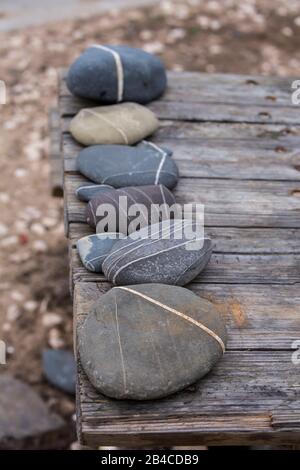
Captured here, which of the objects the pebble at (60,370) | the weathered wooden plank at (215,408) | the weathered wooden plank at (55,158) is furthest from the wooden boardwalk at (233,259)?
the pebble at (60,370)

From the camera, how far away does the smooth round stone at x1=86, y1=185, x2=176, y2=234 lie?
2.16 meters

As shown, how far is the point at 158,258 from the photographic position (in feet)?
6.40

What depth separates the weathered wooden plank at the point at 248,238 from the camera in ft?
7.19

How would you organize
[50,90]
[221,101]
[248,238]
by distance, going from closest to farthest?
[248,238] < [221,101] < [50,90]

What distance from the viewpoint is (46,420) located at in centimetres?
315

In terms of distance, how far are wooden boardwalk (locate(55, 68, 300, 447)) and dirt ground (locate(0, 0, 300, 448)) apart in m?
1.20

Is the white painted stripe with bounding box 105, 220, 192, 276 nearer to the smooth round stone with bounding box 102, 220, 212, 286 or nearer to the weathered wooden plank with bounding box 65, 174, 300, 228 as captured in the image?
the smooth round stone with bounding box 102, 220, 212, 286

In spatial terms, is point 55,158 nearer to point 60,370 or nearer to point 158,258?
point 60,370

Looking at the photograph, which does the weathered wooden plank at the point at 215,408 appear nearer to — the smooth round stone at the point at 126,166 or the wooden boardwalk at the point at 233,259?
the wooden boardwalk at the point at 233,259

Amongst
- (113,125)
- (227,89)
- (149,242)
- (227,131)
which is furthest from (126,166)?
(227,89)

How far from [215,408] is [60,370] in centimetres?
183

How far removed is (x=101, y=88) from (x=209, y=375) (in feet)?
4.81

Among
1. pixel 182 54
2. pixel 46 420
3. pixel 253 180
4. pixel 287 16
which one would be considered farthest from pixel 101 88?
pixel 287 16

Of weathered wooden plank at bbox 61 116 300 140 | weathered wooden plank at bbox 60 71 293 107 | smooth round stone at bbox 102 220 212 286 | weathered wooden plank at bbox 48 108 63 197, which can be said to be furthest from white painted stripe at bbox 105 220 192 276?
weathered wooden plank at bbox 48 108 63 197
